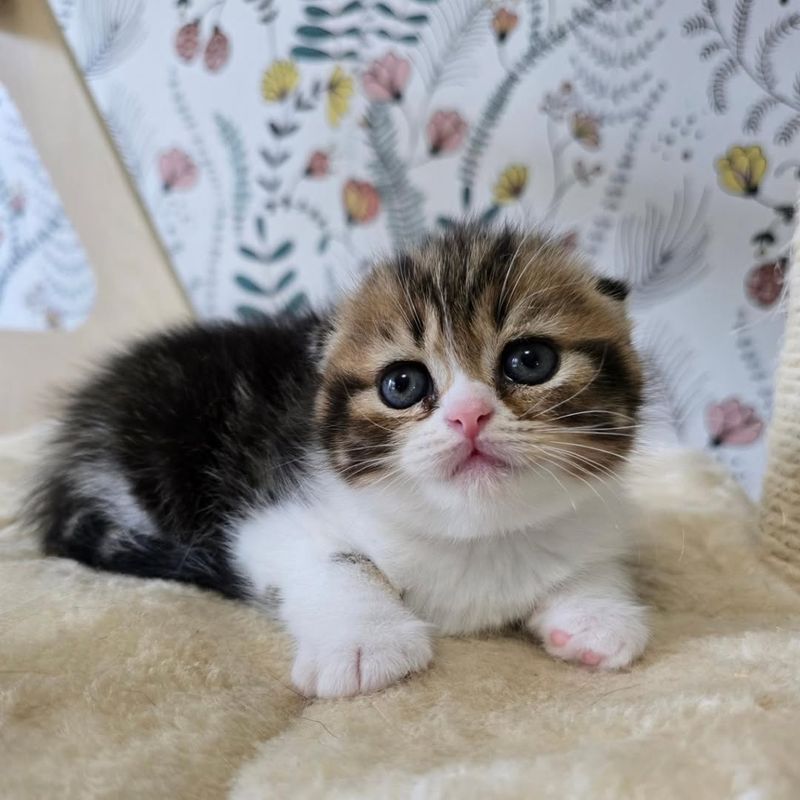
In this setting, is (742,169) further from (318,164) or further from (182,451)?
(182,451)

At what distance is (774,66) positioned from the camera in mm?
1706

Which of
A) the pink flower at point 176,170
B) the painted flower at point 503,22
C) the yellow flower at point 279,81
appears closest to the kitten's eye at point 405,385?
the painted flower at point 503,22

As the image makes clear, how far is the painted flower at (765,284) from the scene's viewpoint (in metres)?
1.79

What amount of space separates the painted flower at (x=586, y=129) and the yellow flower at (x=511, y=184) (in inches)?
6.0

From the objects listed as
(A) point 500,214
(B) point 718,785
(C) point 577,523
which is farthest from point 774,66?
(B) point 718,785

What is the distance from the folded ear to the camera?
1.10 meters

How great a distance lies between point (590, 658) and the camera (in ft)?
2.99

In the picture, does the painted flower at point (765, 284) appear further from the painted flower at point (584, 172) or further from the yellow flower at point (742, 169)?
the painted flower at point (584, 172)

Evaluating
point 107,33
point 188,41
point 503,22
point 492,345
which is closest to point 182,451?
point 492,345

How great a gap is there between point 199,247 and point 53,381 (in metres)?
0.60

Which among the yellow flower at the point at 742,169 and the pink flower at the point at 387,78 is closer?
the yellow flower at the point at 742,169

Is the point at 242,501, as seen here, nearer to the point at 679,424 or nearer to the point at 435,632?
the point at 435,632

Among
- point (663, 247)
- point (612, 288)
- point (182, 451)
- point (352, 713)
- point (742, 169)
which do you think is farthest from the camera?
point (663, 247)

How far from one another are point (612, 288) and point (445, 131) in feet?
3.54
